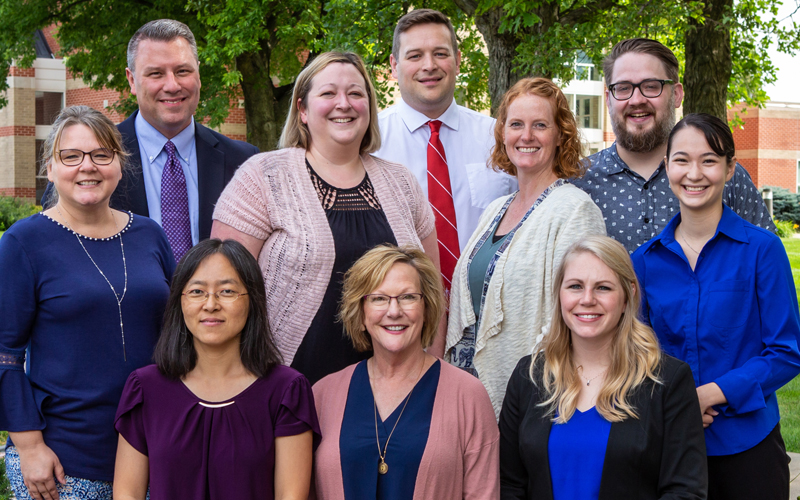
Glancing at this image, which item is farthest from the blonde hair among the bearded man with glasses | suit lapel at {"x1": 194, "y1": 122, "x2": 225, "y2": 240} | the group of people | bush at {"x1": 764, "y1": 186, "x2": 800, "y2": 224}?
bush at {"x1": 764, "y1": 186, "x2": 800, "y2": 224}

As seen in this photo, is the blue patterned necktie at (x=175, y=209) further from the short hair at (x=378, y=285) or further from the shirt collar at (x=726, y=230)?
the shirt collar at (x=726, y=230)

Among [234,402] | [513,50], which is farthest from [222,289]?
[513,50]

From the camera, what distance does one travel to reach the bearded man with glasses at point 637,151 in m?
3.46

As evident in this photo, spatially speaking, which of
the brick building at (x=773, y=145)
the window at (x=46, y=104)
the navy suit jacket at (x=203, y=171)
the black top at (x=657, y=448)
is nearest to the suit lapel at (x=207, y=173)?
the navy suit jacket at (x=203, y=171)

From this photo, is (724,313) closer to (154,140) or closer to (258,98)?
(154,140)

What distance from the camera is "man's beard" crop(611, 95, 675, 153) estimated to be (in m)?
3.54

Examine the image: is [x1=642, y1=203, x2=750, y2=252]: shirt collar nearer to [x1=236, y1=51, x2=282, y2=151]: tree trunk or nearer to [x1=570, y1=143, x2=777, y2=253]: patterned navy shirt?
[x1=570, y1=143, x2=777, y2=253]: patterned navy shirt

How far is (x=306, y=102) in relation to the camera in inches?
130

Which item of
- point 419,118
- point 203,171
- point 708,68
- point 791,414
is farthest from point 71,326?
point 708,68

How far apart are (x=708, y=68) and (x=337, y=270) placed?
7219 millimetres

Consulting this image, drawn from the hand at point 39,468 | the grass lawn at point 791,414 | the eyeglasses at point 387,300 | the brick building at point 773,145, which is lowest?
the grass lawn at point 791,414

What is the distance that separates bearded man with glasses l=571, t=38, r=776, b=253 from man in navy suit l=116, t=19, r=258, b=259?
1.95 meters

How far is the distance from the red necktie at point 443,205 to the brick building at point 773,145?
118 feet

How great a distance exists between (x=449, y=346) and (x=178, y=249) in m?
1.48
